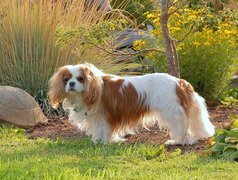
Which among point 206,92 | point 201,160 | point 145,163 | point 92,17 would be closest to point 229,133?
point 201,160

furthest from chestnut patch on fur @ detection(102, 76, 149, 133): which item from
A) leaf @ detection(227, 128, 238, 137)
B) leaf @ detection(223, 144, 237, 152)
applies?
leaf @ detection(223, 144, 237, 152)

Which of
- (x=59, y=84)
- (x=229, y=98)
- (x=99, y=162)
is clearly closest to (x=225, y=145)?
(x=99, y=162)

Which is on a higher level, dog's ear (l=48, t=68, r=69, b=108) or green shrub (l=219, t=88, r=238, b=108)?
dog's ear (l=48, t=68, r=69, b=108)

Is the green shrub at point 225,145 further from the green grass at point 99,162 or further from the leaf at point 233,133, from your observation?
the green grass at point 99,162

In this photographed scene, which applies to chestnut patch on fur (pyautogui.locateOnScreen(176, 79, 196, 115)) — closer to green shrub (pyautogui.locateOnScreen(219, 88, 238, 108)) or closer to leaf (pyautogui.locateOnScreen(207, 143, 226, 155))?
leaf (pyautogui.locateOnScreen(207, 143, 226, 155))

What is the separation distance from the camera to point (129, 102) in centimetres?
847

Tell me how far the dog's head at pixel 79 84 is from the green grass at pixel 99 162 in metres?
0.67

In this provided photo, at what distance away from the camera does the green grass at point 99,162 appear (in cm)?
606

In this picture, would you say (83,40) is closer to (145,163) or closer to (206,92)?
(206,92)

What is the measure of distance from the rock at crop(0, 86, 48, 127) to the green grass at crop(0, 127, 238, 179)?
1.40 m

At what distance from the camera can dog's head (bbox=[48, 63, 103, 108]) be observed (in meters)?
→ 8.38

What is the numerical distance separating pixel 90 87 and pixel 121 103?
1.64 feet

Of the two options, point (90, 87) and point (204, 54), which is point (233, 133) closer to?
point (90, 87)

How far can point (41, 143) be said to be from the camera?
8578 mm
